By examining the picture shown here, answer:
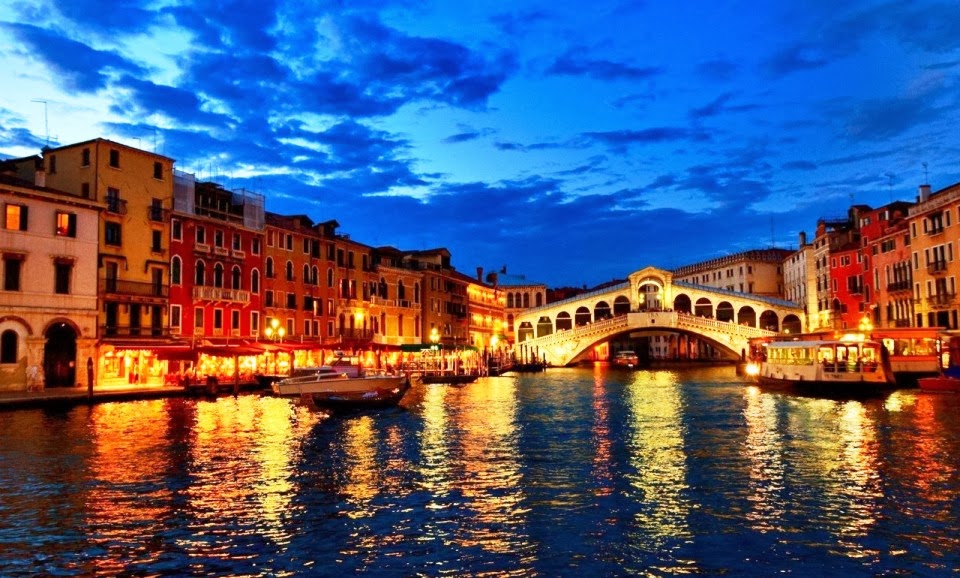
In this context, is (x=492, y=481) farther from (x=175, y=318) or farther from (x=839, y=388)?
(x=175, y=318)

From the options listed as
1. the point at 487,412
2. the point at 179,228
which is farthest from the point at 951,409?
the point at 179,228

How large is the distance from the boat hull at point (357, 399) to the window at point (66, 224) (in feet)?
38.8

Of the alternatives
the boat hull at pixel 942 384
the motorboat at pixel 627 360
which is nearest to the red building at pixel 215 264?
the boat hull at pixel 942 384

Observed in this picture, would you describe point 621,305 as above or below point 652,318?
above

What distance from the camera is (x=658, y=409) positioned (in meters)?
29.3

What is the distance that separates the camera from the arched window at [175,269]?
1492 inches

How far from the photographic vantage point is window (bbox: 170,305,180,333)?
124ft

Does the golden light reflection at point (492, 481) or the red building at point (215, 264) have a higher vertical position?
the red building at point (215, 264)

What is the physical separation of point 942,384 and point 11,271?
37.0m

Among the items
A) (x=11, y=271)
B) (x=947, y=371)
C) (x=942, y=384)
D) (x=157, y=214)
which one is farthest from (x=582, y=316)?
(x=11, y=271)

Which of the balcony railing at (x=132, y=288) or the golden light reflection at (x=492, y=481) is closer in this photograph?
the golden light reflection at (x=492, y=481)

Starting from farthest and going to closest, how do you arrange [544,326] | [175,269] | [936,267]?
1. [544,326]
2. [936,267]
3. [175,269]

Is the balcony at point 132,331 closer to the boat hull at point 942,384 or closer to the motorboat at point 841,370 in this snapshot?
the motorboat at point 841,370

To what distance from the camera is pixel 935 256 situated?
43781 mm
